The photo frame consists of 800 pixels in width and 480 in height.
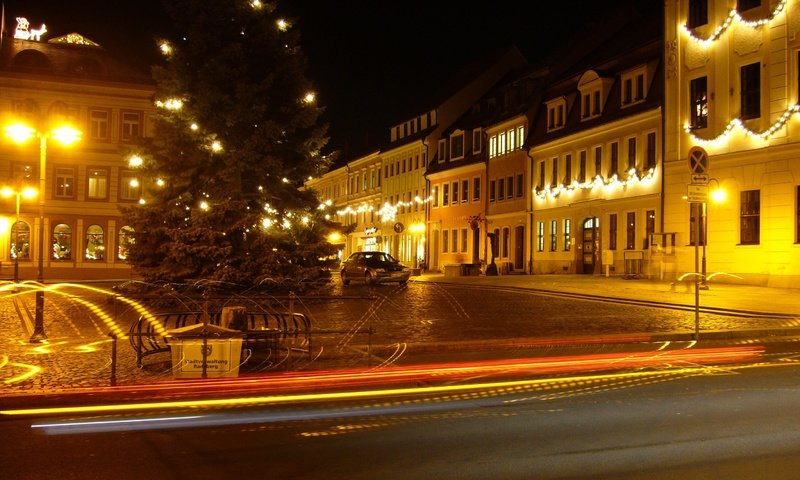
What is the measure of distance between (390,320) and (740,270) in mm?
17736

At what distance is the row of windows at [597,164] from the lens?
122 feet

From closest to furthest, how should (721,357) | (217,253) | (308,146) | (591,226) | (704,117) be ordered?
1. (721,357)
2. (217,253)
3. (308,146)
4. (704,117)
5. (591,226)

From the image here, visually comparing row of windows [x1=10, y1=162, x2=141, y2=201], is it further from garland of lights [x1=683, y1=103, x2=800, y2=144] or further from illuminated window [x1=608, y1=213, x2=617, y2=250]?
garland of lights [x1=683, y1=103, x2=800, y2=144]

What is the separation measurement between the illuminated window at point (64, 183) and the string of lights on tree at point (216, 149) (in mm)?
30266

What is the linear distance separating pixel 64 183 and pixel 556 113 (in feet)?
106

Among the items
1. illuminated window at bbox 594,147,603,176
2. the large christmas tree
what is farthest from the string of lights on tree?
illuminated window at bbox 594,147,603,176

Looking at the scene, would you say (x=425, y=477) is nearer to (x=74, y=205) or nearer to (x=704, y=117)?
(x=704, y=117)

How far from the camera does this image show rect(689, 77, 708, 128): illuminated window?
33031 millimetres

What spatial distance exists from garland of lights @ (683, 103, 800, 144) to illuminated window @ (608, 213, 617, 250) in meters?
7.66

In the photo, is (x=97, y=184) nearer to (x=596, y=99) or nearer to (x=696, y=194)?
(x=596, y=99)

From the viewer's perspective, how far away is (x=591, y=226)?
43031mm

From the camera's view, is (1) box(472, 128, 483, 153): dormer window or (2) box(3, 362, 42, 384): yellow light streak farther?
(1) box(472, 128, 483, 153): dormer window

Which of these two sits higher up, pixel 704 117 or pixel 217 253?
pixel 704 117

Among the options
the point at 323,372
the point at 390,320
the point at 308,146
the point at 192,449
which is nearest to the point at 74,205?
→ the point at 308,146
